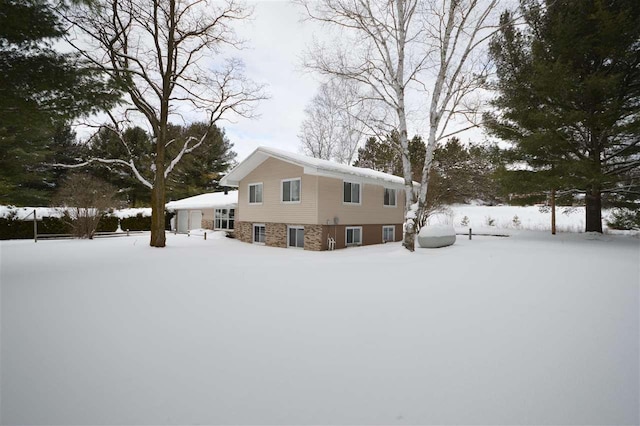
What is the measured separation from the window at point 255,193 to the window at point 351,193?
5013 mm

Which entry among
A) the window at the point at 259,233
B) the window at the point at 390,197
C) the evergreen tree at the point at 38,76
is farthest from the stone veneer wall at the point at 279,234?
the evergreen tree at the point at 38,76

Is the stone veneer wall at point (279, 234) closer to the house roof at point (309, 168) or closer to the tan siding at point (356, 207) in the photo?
the tan siding at point (356, 207)

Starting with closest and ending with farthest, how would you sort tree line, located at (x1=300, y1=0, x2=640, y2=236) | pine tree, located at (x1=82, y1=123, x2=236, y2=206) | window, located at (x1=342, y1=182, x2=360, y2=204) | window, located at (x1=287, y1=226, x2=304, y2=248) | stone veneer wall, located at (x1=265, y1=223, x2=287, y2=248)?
1. tree line, located at (x1=300, y1=0, x2=640, y2=236)
2. window, located at (x1=287, y1=226, x2=304, y2=248)
3. window, located at (x1=342, y1=182, x2=360, y2=204)
4. stone veneer wall, located at (x1=265, y1=223, x2=287, y2=248)
5. pine tree, located at (x1=82, y1=123, x2=236, y2=206)

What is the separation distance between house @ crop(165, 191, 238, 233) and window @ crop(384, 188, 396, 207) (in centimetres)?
1014

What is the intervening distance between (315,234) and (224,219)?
34.3ft

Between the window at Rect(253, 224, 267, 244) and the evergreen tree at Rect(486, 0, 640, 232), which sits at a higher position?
the evergreen tree at Rect(486, 0, 640, 232)

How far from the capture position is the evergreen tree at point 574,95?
1281 cm

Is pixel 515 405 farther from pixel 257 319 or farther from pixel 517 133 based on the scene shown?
pixel 517 133

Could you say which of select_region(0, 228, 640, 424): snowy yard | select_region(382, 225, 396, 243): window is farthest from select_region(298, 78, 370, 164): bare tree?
select_region(0, 228, 640, 424): snowy yard

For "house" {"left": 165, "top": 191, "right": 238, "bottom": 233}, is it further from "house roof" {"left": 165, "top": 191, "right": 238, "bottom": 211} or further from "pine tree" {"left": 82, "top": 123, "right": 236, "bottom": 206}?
"pine tree" {"left": 82, "top": 123, "right": 236, "bottom": 206}

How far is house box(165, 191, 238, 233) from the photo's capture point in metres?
20.8

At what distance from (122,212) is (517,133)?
27.4m

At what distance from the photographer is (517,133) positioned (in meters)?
15.3

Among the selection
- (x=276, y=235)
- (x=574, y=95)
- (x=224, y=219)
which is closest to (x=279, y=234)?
(x=276, y=235)
